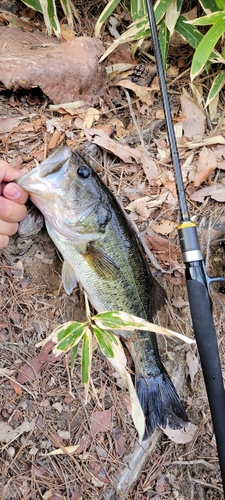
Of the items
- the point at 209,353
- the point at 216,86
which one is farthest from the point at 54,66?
the point at 209,353

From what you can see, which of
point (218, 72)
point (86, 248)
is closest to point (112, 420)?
point (86, 248)

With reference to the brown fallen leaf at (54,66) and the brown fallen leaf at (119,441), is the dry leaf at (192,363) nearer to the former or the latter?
the brown fallen leaf at (119,441)

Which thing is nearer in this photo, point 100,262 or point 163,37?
point 100,262

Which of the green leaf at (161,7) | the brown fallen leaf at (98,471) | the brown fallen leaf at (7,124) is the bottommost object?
the brown fallen leaf at (98,471)

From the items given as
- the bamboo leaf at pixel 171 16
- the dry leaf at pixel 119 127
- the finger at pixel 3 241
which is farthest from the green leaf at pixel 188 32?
the finger at pixel 3 241

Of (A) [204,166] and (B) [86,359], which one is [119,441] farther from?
(A) [204,166]

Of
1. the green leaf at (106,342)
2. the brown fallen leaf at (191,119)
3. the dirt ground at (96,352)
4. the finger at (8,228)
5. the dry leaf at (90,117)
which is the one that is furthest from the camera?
the brown fallen leaf at (191,119)

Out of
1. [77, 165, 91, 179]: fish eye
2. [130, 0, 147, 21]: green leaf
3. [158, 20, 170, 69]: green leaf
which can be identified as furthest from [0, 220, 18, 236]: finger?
[130, 0, 147, 21]: green leaf
